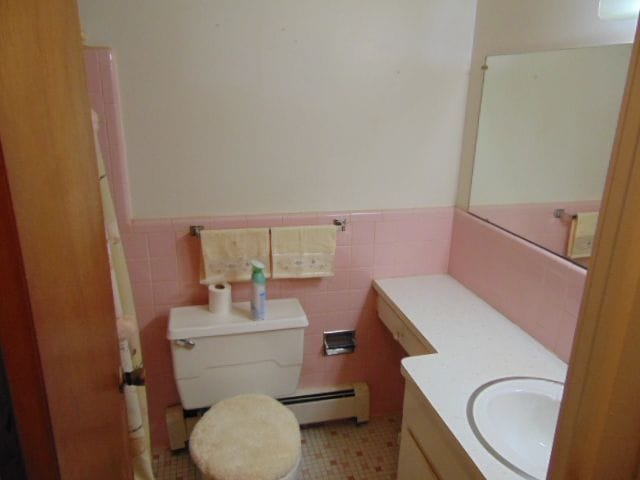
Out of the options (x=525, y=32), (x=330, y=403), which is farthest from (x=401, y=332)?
(x=525, y=32)

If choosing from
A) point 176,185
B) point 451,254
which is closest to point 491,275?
point 451,254

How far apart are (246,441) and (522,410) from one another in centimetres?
84

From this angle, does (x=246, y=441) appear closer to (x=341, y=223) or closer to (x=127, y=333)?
(x=127, y=333)

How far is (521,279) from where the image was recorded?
5.08ft

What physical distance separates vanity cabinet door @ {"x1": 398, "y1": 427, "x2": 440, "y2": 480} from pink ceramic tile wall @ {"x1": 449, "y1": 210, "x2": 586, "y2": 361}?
20.9 inches

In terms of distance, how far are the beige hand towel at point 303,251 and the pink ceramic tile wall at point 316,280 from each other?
0.13 feet

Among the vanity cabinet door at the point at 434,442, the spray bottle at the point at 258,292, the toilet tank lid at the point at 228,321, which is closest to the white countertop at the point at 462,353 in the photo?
the vanity cabinet door at the point at 434,442

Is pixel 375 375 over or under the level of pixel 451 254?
under

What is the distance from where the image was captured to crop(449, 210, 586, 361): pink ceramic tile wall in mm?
1359

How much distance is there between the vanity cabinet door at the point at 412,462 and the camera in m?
1.26

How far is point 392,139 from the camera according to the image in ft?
5.92

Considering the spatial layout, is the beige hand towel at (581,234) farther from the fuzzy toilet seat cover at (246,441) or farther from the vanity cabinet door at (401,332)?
the fuzzy toilet seat cover at (246,441)

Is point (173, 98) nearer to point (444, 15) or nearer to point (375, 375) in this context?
point (444, 15)

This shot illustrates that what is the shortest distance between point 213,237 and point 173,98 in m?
0.52
